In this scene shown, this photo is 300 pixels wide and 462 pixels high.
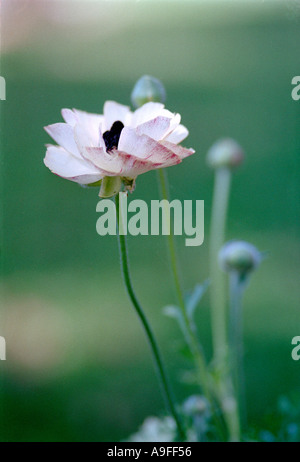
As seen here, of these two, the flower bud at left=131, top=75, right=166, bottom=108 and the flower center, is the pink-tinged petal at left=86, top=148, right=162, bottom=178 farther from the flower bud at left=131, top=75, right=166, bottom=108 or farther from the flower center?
the flower bud at left=131, top=75, right=166, bottom=108

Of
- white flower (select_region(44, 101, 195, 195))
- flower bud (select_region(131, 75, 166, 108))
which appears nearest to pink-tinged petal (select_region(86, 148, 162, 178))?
white flower (select_region(44, 101, 195, 195))

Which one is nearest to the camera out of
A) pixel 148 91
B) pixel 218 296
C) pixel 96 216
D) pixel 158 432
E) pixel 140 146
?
pixel 140 146

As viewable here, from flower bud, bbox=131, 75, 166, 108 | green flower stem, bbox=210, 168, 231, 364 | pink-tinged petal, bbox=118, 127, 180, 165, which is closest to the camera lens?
pink-tinged petal, bbox=118, 127, 180, 165

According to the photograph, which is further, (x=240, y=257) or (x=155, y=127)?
(x=240, y=257)

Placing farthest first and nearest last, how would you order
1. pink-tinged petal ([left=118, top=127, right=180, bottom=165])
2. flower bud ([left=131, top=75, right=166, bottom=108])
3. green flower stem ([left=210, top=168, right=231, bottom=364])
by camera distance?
green flower stem ([left=210, top=168, right=231, bottom=364]), flower bud ([left=131, top=75, right=166, bottom=108]), pink-tinged petal ([left=118, top=127, right=180, bottom=165])

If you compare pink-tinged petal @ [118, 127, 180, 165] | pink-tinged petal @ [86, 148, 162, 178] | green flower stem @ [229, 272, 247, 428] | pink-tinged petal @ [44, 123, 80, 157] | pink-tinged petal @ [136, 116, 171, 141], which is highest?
pink-tinged petal @ [44, 123, 80, 157]

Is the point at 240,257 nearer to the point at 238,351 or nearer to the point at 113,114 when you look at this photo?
the point at 238,351

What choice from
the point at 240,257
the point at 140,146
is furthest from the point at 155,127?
the point at 240,257

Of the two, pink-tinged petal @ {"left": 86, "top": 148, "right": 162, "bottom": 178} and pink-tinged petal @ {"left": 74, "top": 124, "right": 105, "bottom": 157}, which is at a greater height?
pink-tinged petal @ {"left": 74, "top": 124, "right": 105, "bottom": 157}
